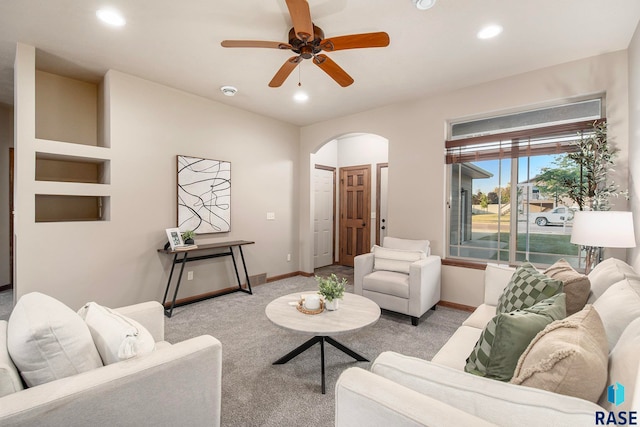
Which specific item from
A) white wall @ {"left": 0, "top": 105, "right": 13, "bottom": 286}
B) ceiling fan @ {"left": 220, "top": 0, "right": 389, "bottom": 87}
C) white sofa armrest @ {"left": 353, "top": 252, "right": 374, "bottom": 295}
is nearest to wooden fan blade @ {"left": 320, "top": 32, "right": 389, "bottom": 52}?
ceiling fan @ {"left": 220, "top": 0, "right": 389, "bottom": 87}

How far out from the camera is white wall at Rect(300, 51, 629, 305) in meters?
2.75

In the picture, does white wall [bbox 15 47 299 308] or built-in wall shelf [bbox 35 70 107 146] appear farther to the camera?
built-in wall shelf [bbox 35 70 107 146]

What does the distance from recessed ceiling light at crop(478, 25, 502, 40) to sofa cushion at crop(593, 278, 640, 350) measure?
6.83 ft

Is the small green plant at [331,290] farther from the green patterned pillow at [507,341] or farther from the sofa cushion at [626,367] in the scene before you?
the sofa cushion at [626,367]

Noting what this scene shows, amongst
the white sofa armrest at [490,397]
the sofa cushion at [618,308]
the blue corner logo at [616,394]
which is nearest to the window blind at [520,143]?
the sofa cushion at [618,308]

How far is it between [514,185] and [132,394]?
391cm

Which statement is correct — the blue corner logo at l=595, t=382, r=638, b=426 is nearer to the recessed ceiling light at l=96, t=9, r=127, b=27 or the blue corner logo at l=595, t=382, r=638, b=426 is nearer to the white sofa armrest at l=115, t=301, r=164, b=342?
the white sofa armrest at l=115, t=301, r=164, b=342

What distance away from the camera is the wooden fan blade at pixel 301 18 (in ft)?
5.64

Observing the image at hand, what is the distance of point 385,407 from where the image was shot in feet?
2.87

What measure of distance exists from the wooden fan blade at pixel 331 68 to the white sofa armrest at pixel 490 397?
7.12 ft

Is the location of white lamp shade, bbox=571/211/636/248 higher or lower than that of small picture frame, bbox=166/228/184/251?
higher

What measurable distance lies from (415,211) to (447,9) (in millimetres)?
2419

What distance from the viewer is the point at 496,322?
1.18m

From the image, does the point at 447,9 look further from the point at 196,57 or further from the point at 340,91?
the point at 196,57
